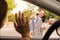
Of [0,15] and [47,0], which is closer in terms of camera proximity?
[47,0]

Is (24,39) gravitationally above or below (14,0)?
above

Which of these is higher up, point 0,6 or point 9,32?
point 0,6

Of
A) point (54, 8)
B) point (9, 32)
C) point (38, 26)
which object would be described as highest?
point (54, 8)

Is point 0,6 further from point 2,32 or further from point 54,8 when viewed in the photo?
point 2,32

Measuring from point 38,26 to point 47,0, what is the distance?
1850 mm

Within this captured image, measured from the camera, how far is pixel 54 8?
0.76 ft

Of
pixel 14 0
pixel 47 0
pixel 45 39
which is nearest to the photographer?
pixel 47 0

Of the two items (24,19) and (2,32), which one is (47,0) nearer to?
(24,19)

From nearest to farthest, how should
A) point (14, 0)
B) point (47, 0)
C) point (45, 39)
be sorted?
point (47, 0), point (45, 39), point (14, 0)

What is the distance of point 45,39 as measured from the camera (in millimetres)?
361

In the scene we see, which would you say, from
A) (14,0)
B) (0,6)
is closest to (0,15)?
(0,6)

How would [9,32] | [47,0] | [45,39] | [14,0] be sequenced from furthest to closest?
→ [9,32] < [14,0] < [45,39] < [47,0]

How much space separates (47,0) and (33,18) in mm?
1826

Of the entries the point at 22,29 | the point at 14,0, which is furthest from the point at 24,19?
the point at 14,0
